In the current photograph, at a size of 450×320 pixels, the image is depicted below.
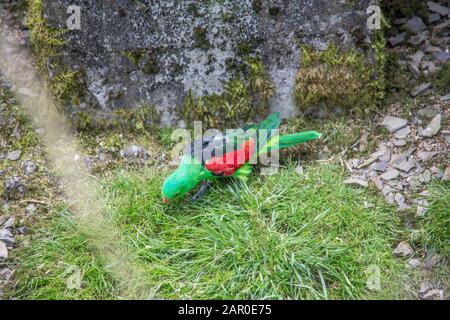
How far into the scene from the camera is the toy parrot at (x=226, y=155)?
4375 millimetres

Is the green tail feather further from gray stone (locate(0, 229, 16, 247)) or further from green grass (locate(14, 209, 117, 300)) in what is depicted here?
gray stone (locate(0, 229, 16, 247))

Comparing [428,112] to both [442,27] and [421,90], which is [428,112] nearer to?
[421,90]

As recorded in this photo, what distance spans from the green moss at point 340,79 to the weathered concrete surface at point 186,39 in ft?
0.28

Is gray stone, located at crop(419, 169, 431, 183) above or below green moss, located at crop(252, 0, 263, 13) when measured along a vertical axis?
below

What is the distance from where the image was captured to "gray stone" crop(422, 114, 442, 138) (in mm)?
4793

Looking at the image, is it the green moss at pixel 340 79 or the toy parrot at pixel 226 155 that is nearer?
the toy parrot at pixel 226 155

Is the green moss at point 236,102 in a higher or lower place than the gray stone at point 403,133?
higher

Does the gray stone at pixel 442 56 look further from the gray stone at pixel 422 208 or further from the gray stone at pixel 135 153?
the gray stone at pixel 135 153

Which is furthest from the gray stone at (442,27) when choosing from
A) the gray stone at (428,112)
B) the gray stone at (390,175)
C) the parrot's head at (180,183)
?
the parrot's head at (180,183)

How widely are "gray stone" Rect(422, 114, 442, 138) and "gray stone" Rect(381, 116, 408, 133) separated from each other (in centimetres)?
19

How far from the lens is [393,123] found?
16.3 feet

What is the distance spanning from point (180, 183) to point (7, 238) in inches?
51.4

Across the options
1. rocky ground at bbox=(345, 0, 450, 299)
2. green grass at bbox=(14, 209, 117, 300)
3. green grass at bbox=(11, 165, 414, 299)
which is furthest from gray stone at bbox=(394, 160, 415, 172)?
green grass at bbox=(14, 209, 117, 300)

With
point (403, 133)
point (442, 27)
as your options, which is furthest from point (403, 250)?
point (442, 27)
